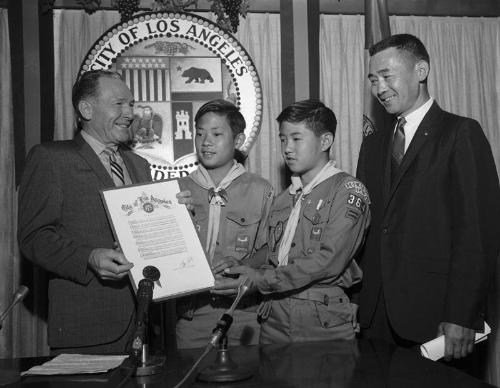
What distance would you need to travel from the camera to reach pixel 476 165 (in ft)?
8.12

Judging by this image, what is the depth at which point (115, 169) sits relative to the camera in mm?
2867

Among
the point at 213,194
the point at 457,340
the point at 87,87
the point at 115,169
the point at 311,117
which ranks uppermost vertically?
the point at 87,87

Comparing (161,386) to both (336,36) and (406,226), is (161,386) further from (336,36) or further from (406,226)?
(336,36)

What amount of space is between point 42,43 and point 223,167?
1.67m

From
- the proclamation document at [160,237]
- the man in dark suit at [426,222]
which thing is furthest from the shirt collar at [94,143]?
the man in dark suit at [426,222]

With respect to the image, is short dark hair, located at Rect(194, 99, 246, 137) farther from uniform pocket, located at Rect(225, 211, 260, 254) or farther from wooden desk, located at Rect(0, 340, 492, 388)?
wooden desk, located at Rect(0, 340, 492, 388)

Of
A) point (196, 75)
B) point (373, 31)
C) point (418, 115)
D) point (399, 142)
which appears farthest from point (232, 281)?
point (373, 31)

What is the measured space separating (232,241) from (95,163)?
826mm

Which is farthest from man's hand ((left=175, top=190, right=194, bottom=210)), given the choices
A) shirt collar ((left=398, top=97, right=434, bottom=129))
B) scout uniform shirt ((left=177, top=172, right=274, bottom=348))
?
shirt collar ((left=398, top=97, right=434, bottom=129))

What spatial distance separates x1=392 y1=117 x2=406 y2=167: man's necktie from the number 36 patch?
241 millimetres

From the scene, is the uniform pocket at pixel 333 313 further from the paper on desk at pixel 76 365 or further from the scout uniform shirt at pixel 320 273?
the paper on desk at pixel 76 365

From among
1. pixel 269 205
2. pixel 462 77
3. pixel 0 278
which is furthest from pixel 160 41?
pixel 462 77

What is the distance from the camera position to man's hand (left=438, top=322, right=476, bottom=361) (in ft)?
7.73

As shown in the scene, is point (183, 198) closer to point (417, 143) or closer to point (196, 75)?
point (417, 143)
